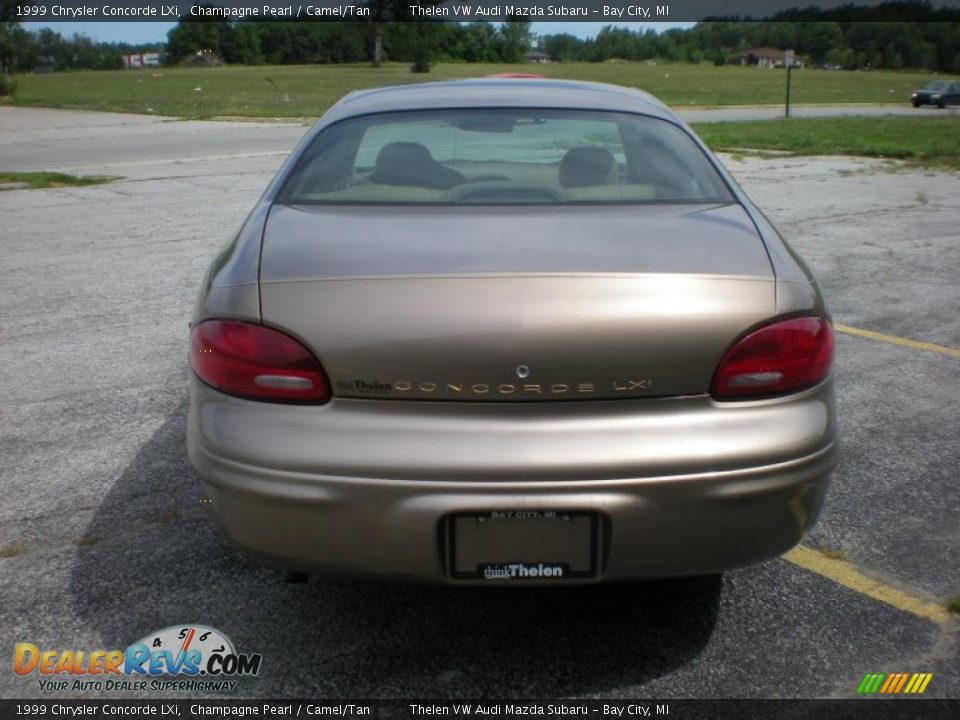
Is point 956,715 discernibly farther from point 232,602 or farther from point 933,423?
point 933,423

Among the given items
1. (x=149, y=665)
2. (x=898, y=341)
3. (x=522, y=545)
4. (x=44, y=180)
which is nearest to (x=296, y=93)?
(x=44, y=180)

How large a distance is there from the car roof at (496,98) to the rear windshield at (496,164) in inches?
2.6

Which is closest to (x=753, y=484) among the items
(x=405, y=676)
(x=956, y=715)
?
(x=956, y=715)

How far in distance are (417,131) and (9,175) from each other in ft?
39.6

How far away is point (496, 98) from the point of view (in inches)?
139

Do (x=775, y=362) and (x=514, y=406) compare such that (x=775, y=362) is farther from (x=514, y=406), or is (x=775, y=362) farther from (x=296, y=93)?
(x=296, y=93)

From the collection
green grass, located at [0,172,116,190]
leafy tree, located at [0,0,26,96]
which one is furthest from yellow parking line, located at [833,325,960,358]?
leafy tree, located at [0,0,26,96]

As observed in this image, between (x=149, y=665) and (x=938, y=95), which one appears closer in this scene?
(x=149, y=665)

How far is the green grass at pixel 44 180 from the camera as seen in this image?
41.9 feet

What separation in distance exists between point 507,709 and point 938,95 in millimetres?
50186

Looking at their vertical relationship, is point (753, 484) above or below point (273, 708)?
above

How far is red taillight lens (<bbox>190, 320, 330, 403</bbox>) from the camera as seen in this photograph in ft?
7.41

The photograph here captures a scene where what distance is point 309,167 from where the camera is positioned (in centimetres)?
319

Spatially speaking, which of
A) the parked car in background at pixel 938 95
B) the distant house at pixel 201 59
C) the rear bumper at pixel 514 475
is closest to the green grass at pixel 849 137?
the rear bumper at pixel 514 475
